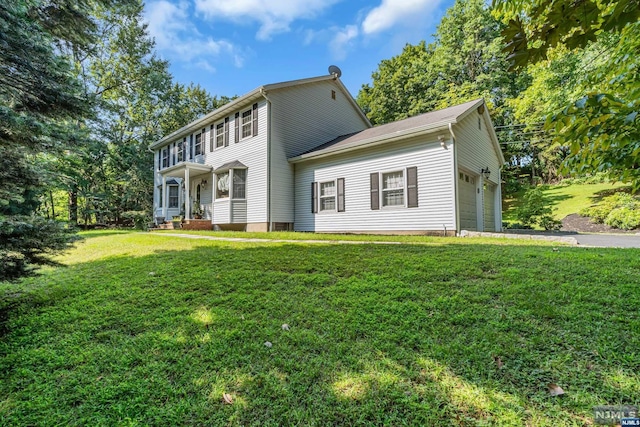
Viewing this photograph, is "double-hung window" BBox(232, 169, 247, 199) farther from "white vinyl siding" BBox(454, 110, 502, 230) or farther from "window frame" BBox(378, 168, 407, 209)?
"white vinyl siding" BBox(454, 110, 502, 230)

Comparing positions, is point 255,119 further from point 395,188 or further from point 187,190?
point 395,188

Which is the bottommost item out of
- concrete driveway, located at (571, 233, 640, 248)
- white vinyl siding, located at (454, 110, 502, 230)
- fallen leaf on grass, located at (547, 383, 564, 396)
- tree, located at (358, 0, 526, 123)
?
fallen leaf on grass, located at (547, 383, 564, 396)

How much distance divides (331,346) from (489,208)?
1213 centimetres

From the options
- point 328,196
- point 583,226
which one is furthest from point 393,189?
point 583,226

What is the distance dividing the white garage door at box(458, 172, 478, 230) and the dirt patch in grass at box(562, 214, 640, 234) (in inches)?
292

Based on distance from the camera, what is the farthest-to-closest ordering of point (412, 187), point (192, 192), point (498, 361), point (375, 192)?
1. point (192, 192)
2. point (375, 192)
3. point (412, 187)
4. point (498, 361)

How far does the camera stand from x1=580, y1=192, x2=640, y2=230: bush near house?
12.0 metres

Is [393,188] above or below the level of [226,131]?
below

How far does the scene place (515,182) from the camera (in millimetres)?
25078

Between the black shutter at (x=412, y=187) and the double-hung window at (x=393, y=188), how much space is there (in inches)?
11.2

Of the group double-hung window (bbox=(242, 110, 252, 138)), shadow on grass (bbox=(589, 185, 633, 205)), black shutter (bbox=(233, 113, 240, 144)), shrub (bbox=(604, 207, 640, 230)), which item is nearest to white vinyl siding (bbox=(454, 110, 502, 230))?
shrub (bbox=(604, 207, 640, 230))

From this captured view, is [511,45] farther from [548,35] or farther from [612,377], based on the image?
[612,377]

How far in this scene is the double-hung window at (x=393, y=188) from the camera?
956cm

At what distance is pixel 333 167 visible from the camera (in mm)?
11219
